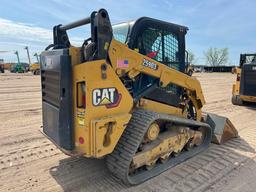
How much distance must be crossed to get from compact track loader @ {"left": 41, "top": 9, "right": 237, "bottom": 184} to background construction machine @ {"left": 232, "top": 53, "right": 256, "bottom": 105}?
552 cm

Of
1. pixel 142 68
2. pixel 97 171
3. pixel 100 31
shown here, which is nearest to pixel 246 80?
pixel 142 68

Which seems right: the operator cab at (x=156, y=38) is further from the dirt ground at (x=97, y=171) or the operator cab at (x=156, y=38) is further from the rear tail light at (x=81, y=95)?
the dirt ground at (x=97, y=171)

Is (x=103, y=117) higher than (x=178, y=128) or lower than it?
higher

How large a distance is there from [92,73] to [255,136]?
187 inches

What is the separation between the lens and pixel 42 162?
4.23 metres

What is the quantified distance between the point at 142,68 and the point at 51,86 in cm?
132

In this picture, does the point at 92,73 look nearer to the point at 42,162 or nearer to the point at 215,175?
the point at 42,162

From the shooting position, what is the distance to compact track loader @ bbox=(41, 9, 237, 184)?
3.00 m

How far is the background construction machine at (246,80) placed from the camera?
9.28m

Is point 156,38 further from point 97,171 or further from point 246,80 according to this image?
point 246,80

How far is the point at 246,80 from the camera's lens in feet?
30.9

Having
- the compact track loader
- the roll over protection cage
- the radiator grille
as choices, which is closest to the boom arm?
the compact track loader

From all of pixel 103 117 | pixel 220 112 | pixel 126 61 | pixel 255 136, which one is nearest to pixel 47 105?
pixel 103 117

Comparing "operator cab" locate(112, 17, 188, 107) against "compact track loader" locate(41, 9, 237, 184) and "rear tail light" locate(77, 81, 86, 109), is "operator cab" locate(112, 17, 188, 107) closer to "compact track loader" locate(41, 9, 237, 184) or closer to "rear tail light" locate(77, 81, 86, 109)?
"compact track loader" locate(41, 9, 237, 184)
